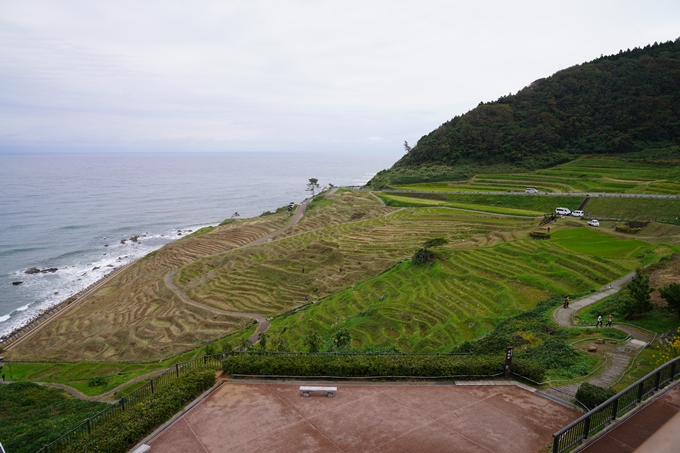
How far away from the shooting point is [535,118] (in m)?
110

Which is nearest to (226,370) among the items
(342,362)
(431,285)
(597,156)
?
(342,362)

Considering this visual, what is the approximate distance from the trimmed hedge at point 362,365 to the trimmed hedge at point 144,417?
1.82 meters

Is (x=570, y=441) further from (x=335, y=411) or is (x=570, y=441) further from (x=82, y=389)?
(x=82, y=389)

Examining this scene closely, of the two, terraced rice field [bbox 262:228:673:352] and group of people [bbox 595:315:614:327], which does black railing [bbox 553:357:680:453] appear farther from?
terraced rice field [bbox 262:228:673:352]

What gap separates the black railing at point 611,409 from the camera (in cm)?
1189

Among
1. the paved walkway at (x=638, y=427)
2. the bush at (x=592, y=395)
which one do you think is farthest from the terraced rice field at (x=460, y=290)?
the paved walkway at (x=638, y=427)

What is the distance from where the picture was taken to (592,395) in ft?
48.6

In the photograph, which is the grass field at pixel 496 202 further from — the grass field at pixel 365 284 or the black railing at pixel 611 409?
the black railing at pixel 611 409

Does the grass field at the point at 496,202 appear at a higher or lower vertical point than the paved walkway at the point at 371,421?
higher

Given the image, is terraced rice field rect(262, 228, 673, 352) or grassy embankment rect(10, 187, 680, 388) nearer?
terraced rice field rect(262, 228, 673, 352)

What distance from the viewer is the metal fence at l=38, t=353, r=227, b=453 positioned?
14641 millimetres

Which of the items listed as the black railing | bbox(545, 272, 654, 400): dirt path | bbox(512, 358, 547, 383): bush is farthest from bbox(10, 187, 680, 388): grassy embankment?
the black railing

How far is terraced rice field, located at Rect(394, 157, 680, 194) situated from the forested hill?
768 cm

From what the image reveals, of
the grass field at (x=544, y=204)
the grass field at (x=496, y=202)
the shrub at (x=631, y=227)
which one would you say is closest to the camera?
the shrub at (x=631, y=227)
